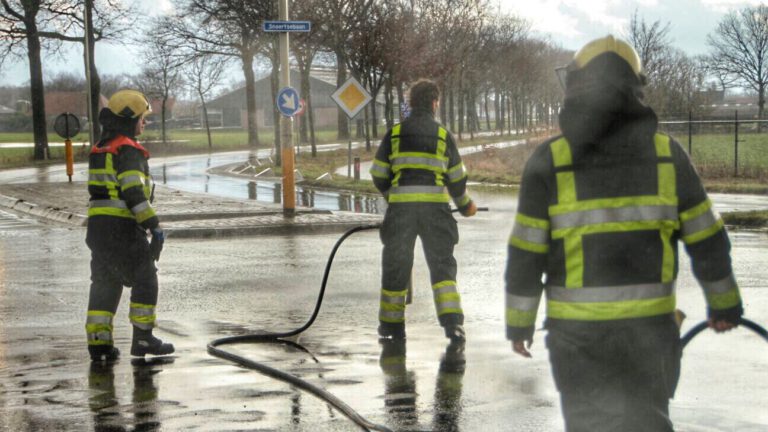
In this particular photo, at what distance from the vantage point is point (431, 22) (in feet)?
159

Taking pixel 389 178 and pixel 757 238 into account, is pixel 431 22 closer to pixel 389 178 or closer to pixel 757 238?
pixel 757 238

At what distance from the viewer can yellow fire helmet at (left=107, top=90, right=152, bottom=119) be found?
24.2ft

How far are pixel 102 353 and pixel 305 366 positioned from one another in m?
1.42

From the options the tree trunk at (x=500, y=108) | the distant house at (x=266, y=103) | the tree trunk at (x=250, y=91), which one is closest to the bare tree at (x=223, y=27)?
the tree trunk at (x=250, y=91)

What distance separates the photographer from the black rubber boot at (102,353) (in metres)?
7.45

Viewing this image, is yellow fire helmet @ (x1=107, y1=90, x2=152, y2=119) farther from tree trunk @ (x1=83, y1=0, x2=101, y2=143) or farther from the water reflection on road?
tree trunk @ (x1=83, y1=0, x2=101, y2=143)

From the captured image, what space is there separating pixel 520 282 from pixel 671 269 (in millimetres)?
507

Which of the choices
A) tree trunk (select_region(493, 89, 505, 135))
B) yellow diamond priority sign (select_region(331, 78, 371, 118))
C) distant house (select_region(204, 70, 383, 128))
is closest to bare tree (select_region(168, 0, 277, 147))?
yellow diamond priority sign (select_region(331, 78, 371, 118))

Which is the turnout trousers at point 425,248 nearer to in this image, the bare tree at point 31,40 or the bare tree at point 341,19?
the bare tree at point 341,19

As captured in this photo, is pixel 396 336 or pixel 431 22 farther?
pixel 431 22

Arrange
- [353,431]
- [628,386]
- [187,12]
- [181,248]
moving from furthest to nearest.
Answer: [187,12], [181,248], [353,431], [628,386]

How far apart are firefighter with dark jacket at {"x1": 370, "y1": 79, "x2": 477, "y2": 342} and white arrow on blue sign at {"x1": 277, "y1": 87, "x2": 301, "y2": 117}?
1140cm

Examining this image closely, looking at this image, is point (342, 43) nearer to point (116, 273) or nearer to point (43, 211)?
point (43, 211)

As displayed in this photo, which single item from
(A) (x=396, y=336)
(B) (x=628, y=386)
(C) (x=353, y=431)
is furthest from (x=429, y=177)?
(B) (x=628, y=386)
